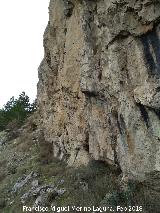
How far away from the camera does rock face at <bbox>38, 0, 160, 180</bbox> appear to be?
1148 cm

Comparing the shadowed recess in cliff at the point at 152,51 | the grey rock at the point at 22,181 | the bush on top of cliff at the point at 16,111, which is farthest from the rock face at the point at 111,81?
the bush on top of cliff at the point at 16,111

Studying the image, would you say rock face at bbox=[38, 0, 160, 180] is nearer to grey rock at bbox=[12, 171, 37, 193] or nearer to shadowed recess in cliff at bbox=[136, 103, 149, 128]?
shadowed recess in cliff at bbox=[136, 103, 149, 128]

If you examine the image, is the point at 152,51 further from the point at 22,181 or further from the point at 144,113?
the point at 22,181

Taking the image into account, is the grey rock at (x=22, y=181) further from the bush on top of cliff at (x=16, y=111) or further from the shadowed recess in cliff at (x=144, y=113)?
the bush on top of cliff at (x=16, y=111)

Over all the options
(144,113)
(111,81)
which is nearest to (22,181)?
(111,81)

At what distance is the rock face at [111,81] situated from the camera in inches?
452

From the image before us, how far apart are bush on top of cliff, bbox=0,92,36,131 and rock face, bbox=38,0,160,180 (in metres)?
16.6

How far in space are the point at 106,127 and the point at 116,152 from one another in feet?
3.57

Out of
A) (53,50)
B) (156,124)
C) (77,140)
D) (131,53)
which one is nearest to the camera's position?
(156,124)

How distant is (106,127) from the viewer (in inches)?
573

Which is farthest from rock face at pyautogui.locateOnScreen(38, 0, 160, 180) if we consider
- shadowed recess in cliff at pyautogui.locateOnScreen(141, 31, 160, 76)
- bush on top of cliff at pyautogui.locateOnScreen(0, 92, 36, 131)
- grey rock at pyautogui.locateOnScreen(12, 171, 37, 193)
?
bush on top of cliff at pyautogui.locateOnScreen(0, 92, 36, 131)

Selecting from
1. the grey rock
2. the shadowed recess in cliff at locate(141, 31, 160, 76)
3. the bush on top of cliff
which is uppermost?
the bush on top of cliff

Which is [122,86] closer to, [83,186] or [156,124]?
[156,124]

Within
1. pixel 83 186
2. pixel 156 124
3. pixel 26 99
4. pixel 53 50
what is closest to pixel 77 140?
pixel 83 186
